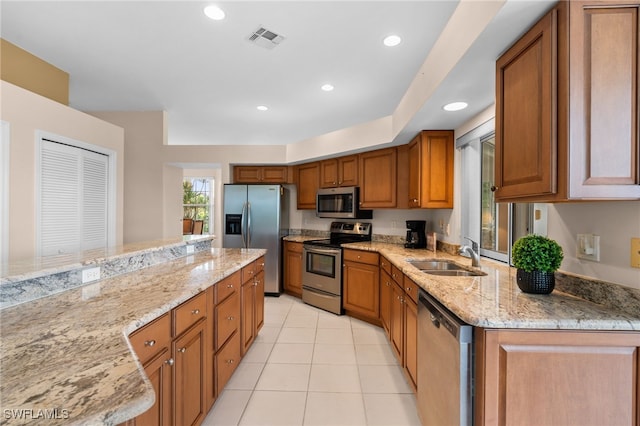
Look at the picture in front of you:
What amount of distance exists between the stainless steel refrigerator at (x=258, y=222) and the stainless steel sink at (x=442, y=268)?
243 centimetres

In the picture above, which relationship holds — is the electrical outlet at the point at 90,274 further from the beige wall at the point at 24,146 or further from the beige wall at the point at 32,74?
the beige wall at the point at 32,74

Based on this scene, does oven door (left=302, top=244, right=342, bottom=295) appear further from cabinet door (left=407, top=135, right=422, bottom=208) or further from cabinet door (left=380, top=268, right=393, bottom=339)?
cabinet door (left=407, top=135, right=422, bottom=208)

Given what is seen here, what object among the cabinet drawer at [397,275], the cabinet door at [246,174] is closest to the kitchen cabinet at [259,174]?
the cabinet door at [246,174]

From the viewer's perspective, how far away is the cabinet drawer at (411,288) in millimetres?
1899

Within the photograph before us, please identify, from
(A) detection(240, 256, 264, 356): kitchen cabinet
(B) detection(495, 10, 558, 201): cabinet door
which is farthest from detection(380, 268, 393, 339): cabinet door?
(B) detection(495, 10, 558, 201): cabinet door

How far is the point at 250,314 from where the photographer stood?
259cm

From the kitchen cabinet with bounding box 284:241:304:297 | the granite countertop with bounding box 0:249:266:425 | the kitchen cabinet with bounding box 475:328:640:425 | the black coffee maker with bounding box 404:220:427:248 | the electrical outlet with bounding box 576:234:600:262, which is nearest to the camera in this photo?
the granite countertop with bounding box 0:249:266:425

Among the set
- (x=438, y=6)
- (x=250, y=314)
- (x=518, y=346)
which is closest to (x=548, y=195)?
(x=518, y=346)

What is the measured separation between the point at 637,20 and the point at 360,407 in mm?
2380

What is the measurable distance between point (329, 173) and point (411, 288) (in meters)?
2.57

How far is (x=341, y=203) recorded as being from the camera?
398cm

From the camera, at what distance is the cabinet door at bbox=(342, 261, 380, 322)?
10.4 ft

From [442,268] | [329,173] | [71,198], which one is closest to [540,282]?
[442,268]

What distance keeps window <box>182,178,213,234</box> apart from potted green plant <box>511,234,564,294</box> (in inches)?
276
